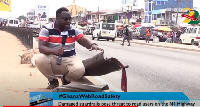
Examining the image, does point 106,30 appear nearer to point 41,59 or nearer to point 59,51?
point 41,59

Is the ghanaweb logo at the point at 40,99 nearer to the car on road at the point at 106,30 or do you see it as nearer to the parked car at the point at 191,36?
the parked car at the point at 191,36

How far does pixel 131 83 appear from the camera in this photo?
985cm

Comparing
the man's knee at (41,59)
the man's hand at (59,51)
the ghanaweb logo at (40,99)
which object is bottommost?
the ghanaweb logo at (40,99)

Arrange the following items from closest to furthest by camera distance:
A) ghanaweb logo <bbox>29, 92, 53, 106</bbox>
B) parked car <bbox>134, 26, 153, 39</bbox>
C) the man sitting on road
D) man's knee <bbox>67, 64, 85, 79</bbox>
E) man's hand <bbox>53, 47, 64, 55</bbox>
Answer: ghanaweb logo <bbox>29, 92, 53, 106</bbox> < man's hand <bbox>53, 47, 64, 55</bbox> < the man sitting on road < man's knee <bbox>67, 64, 85, 79</bbox> < parked car <bbox>134, 26, 153, 39</bbox>

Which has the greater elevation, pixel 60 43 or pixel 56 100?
pixel 60 43

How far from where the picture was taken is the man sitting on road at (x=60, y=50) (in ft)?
20.3

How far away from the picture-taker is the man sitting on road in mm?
6195

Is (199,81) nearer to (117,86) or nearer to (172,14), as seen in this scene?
(117,86)

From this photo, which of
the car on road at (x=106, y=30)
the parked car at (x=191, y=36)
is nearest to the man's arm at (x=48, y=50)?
the parked car at (x=191, y=36)

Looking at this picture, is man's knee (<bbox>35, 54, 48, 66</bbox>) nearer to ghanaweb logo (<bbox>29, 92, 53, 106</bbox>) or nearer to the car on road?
ghanaweb logo (<bbox>29, 92, 53, 106</bbox>)

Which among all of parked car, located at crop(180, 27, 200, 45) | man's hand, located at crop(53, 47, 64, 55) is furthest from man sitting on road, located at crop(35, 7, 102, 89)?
parked car, located at crop(180, 27, 200, 45)

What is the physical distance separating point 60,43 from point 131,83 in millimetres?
3909

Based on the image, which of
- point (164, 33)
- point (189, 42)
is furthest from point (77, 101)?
point (164, 33)

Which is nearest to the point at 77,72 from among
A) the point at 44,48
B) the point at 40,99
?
the point at 44,48
